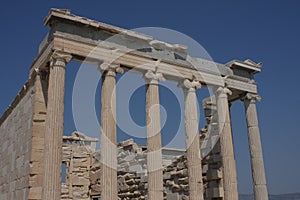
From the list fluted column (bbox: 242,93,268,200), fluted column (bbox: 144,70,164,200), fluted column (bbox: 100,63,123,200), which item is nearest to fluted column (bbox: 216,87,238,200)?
fluted column (bbox: 242,93,268,200)

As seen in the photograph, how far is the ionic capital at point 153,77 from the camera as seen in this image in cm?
1509

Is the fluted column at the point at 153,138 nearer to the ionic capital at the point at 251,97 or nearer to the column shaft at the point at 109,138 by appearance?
the column shaft at the point at 109,138

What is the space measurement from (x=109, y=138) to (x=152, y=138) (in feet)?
6.35


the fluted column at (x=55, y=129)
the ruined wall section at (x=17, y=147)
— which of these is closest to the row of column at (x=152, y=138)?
the fluted column at (x=55, y=129)

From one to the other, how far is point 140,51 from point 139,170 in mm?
6862

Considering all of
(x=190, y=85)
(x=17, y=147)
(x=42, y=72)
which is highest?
(x=42, y=72)

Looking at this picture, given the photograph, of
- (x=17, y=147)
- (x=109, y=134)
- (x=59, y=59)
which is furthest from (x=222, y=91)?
(x=17, y=147)

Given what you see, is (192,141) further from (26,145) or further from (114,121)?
(26,145)

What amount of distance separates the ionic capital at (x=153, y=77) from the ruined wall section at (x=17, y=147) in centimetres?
Answer: 471

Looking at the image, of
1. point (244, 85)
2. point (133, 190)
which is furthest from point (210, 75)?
point (133, 190)

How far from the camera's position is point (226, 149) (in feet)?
53.7

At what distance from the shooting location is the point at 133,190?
760 inches

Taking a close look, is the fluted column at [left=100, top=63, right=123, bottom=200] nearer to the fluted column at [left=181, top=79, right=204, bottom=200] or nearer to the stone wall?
the stone wall

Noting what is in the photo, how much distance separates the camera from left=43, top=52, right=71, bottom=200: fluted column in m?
11.7
